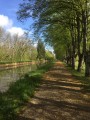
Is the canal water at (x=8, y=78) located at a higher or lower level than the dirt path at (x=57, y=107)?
lower

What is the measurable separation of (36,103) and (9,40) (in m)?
94.1

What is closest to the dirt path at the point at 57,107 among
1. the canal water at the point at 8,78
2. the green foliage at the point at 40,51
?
the canal water at the point at 8,78

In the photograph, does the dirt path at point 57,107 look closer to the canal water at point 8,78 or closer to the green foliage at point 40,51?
the canal water at point 8,78

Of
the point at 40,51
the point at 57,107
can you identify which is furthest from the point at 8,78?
the point at 40,51

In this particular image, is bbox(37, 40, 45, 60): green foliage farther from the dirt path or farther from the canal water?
the dirt path

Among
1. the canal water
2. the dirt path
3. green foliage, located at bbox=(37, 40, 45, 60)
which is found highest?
green foliage, located at bbox=(37, 40, 45, 60)

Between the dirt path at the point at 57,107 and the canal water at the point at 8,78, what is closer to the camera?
the dirt path at the point at 57,107

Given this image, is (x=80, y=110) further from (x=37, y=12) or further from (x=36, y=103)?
(x=37, y=12)

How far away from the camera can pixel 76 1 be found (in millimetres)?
20938

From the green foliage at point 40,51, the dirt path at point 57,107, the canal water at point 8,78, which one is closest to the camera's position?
the dirt path at point 57,107

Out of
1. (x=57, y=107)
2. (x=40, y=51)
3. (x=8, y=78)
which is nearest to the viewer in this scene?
(x=57, y=107)

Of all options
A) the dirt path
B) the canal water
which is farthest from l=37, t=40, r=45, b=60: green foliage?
the dirt path

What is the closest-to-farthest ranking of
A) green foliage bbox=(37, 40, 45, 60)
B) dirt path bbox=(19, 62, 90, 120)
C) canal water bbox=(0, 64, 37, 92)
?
dirt path bbox=(19, 62, 90, 120)
canal water bbox=(0, 64, 37, 92)
green foliage bbox=(37, 40, 45, 60)

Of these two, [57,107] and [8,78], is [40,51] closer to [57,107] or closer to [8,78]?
[8,78]
